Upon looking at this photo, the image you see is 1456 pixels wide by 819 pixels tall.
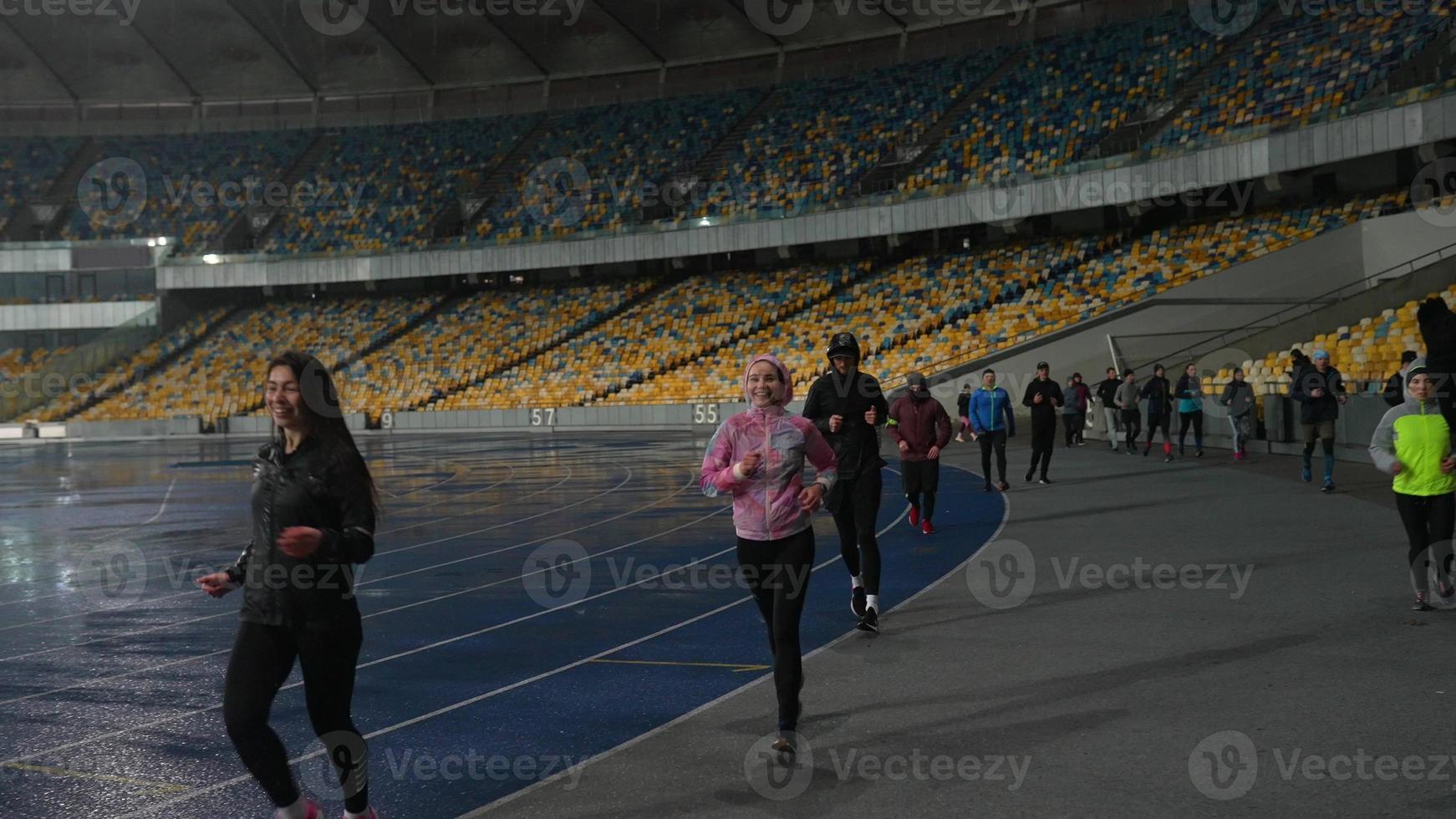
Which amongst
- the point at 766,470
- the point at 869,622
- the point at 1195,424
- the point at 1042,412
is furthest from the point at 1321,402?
the point at 766,470

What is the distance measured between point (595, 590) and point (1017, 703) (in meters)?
4.55

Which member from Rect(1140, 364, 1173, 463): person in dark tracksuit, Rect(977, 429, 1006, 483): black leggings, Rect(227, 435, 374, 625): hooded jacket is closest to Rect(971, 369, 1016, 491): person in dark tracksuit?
Rect(977, 429, 1006, 483): black leggings

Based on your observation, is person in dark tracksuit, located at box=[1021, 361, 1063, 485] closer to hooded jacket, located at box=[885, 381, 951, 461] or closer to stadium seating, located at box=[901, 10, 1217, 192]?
hooded jacket, located at box=[885, 381, 951, 461]

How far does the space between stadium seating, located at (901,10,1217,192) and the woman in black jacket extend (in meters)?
38.1

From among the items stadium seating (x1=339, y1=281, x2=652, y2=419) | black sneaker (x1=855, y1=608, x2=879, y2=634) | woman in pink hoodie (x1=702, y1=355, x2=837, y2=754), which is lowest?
black sneaker (x1=855, y1=608, x2=879, y2=634)

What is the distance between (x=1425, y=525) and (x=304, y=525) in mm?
6974

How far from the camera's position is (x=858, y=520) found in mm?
8227

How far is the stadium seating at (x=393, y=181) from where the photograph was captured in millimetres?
54656

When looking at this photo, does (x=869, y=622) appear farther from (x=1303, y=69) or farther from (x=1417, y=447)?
(x=1303, y=69)

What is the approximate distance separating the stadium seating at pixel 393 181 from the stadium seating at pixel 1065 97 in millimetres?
21895

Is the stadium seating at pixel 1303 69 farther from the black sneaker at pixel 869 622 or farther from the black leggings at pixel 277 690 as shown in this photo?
the black leggings at pixel 277 690

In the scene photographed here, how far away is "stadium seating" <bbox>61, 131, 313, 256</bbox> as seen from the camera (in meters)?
56.6

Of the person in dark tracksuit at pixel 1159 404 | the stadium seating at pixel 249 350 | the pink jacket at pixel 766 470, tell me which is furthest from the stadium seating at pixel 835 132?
the pink jacket at pixel 766 470

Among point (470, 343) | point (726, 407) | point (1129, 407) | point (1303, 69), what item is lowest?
point (1129, 407)
